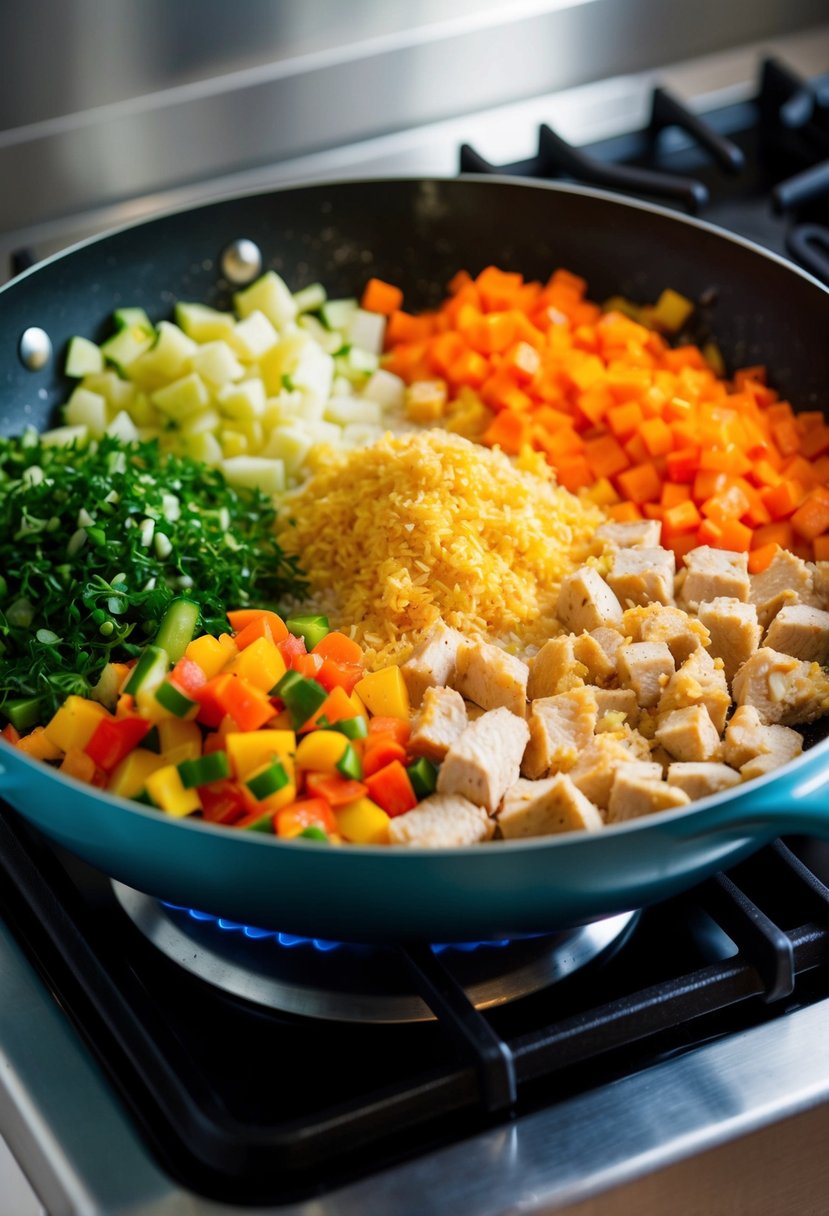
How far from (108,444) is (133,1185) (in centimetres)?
87

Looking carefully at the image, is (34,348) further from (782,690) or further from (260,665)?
(782,690)

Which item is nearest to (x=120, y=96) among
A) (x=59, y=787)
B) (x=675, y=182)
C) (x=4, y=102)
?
(x=4, y=102)

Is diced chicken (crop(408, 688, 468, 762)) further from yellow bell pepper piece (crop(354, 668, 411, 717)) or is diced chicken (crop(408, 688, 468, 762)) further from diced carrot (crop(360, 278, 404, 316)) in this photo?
diced carrot (crop(360, 278, 404, 316))

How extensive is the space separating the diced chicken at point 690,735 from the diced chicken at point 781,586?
0.23m

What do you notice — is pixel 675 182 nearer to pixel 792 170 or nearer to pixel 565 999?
pixel 792 170

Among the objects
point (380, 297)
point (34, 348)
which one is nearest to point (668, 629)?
point (380, 297)

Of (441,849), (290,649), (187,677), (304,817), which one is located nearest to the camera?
(441,849)

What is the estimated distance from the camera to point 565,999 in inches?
44.4

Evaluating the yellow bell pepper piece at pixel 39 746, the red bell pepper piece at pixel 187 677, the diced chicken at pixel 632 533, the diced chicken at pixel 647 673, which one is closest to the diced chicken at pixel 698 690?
the diced chicken at pixel 647 673

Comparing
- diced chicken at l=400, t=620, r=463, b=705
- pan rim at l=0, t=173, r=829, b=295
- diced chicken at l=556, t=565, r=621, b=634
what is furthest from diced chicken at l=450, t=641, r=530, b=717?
pan rim at l=0, t=173, r=829, b=295

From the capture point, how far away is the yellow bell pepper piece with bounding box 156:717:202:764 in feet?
3.72

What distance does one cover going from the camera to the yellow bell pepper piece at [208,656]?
1224 millimetres

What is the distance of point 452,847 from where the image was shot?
999mm

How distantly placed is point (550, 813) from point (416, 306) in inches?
39.8
